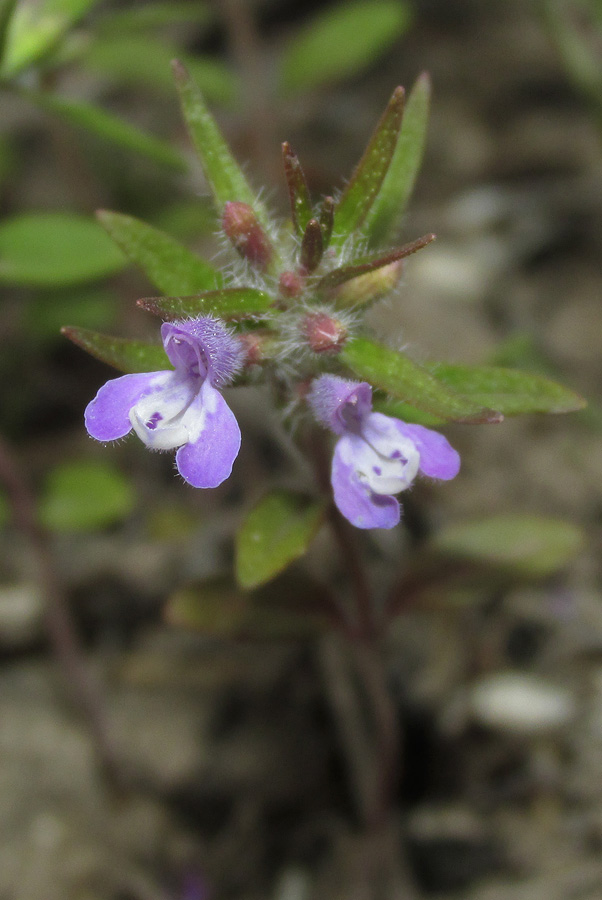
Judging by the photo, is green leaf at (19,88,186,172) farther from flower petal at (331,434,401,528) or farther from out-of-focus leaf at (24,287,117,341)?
flower petal at (331,434,401,528)

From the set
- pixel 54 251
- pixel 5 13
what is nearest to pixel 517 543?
pixel 54 251

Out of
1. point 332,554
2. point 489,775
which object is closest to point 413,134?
point 332,554

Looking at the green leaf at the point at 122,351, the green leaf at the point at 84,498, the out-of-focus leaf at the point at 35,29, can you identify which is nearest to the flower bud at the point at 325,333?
the green leaf at the point at 122,351

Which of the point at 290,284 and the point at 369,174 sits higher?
the point at 369,174

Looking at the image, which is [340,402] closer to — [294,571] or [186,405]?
[186,405]

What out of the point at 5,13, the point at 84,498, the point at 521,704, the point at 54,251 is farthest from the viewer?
the point at 84,498

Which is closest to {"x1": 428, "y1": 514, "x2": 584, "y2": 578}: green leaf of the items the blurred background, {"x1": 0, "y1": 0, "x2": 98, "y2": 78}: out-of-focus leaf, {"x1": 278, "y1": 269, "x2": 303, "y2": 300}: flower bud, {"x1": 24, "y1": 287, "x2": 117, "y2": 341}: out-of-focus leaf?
the blurred background

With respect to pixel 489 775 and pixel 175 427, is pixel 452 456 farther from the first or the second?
pixel 489 775
